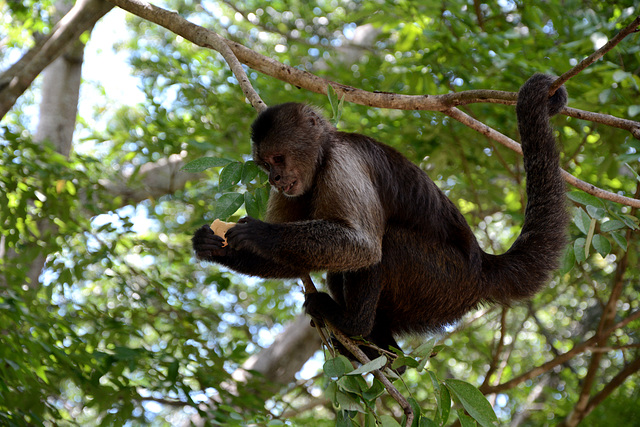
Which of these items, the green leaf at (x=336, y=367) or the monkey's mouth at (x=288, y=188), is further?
the monkey's mouth at (x=288, y=188)

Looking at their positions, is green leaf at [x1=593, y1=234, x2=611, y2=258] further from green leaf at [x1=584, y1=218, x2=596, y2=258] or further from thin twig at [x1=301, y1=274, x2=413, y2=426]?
thin twig at [x1=301, y1=274, x2=413, y2=426]

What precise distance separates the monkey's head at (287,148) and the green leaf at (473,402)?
2224 mm

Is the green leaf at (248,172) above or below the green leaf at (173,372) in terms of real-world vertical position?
above

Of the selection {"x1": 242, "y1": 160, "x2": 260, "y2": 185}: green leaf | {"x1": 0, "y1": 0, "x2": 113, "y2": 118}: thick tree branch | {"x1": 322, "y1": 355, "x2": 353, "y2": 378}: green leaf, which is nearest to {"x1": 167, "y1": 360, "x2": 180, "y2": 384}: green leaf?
{"x1": 242, "y1": 160, "x2": 260, "y2": 185}: green leaf

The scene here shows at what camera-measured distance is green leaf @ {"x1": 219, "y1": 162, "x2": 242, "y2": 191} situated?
154 inches

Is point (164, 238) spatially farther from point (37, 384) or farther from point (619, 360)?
point (619, 360)

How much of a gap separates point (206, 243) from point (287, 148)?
105 centimetres

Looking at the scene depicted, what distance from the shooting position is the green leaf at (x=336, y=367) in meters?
3.04

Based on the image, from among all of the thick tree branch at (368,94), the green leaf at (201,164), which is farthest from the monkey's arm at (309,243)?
the thick tree branch at (368,94)

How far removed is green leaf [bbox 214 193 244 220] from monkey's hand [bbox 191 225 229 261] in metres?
0.48

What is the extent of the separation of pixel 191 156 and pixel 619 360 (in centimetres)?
981

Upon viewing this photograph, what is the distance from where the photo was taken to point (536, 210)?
4.59 meters

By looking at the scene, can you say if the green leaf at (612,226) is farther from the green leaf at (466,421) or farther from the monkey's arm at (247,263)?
the monkey's arm at (247,263)

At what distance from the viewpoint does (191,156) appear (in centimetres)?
817
